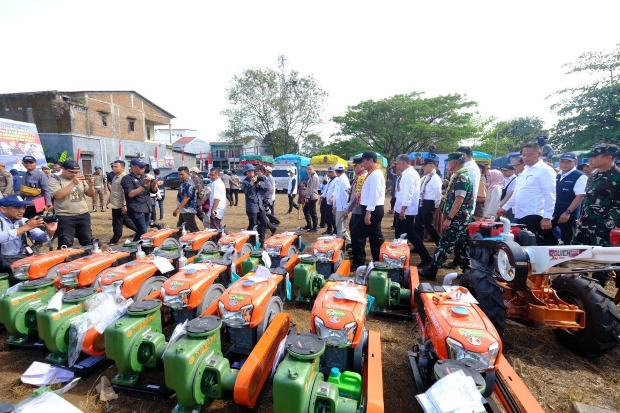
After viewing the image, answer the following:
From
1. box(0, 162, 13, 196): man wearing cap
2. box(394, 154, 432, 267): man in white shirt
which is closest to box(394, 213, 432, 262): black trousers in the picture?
box(394, 154, 432, 267): man in white shirt

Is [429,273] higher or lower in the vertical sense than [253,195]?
lower

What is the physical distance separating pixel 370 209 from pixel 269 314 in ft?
9.15

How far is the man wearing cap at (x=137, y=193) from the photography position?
602cm

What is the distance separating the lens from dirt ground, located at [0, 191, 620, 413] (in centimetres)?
244

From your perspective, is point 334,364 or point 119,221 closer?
point 334,364

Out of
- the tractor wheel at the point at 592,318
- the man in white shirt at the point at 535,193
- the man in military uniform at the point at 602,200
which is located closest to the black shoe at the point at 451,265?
the man in white shirt at the point at 535,193

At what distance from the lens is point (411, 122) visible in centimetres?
2636

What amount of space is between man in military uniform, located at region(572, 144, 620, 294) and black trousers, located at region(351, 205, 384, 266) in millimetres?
2784

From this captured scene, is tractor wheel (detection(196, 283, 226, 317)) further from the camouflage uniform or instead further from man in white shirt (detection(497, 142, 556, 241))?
man in white shirt (detection(497, 142, 556, 241))

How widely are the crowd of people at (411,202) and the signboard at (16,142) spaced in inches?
210

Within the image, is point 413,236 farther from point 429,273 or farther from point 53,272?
point 53,272

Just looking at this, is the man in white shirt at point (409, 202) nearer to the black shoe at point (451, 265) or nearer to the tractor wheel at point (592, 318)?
the black shoe at point (451, 265)

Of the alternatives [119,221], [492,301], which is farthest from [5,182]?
[492,301]

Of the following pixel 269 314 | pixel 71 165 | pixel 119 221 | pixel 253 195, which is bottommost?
pixel 269 314
